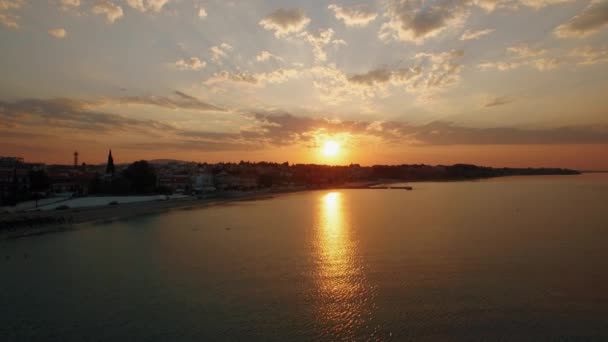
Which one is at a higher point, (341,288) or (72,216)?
(72,216)

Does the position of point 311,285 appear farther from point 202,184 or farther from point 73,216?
point 202,184

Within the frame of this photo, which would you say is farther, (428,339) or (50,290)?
(50,290)

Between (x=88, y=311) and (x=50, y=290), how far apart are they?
11.3 ft

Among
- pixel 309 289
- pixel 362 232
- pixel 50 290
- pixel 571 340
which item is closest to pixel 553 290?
pixel 571 340

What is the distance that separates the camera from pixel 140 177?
53562 millimetres

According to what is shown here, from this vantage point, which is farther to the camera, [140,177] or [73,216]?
[140,177]

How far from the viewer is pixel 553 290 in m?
13.7

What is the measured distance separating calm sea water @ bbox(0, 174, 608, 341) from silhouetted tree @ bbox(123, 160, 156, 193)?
27.1 metres

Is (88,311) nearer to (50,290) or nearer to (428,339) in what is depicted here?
(50,290)

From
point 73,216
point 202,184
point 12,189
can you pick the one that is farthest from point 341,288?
point 202,184

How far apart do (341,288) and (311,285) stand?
119 cm

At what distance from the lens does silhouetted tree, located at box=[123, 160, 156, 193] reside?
53.2 metres

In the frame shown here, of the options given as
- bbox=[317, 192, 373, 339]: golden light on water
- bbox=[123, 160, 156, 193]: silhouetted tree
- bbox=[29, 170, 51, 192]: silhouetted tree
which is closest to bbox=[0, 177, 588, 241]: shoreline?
bbox=[123, 160, 156, 193]: silhouetted tree

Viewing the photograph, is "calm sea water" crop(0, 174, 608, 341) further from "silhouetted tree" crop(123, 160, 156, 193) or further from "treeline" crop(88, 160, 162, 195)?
"silhouetted tree" crop(123, 160, 156, 193)
